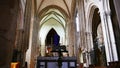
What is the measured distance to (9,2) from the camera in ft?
3.70

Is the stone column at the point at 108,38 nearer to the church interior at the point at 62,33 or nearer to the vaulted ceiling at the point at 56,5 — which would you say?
the church interior at the point at 62,33

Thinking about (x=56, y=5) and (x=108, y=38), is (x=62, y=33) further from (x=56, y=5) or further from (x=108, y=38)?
(x=108, y=38)

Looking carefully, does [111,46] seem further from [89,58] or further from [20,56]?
[20,56]

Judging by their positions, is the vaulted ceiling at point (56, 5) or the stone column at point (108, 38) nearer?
the stone column at point (108, 38)

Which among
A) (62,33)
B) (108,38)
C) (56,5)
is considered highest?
(56,5)

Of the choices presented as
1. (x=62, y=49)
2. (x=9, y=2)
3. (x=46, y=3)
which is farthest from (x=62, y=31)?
(x=9, y=2)

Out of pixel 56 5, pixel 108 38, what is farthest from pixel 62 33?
pixel 108 38

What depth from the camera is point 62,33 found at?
2633 cm

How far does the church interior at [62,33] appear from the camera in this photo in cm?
111

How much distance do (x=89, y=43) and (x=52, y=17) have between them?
52.7ft

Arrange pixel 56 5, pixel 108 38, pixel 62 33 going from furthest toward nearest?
pixel 62 33, pixel 56 5, pixel 108 38

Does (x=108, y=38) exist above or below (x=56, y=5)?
below

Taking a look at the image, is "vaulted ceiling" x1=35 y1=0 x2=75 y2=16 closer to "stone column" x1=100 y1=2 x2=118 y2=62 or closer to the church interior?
the church interior

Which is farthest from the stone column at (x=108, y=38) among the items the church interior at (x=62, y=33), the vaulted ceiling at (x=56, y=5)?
the vaulted ceiling at (x=56, y=5)
